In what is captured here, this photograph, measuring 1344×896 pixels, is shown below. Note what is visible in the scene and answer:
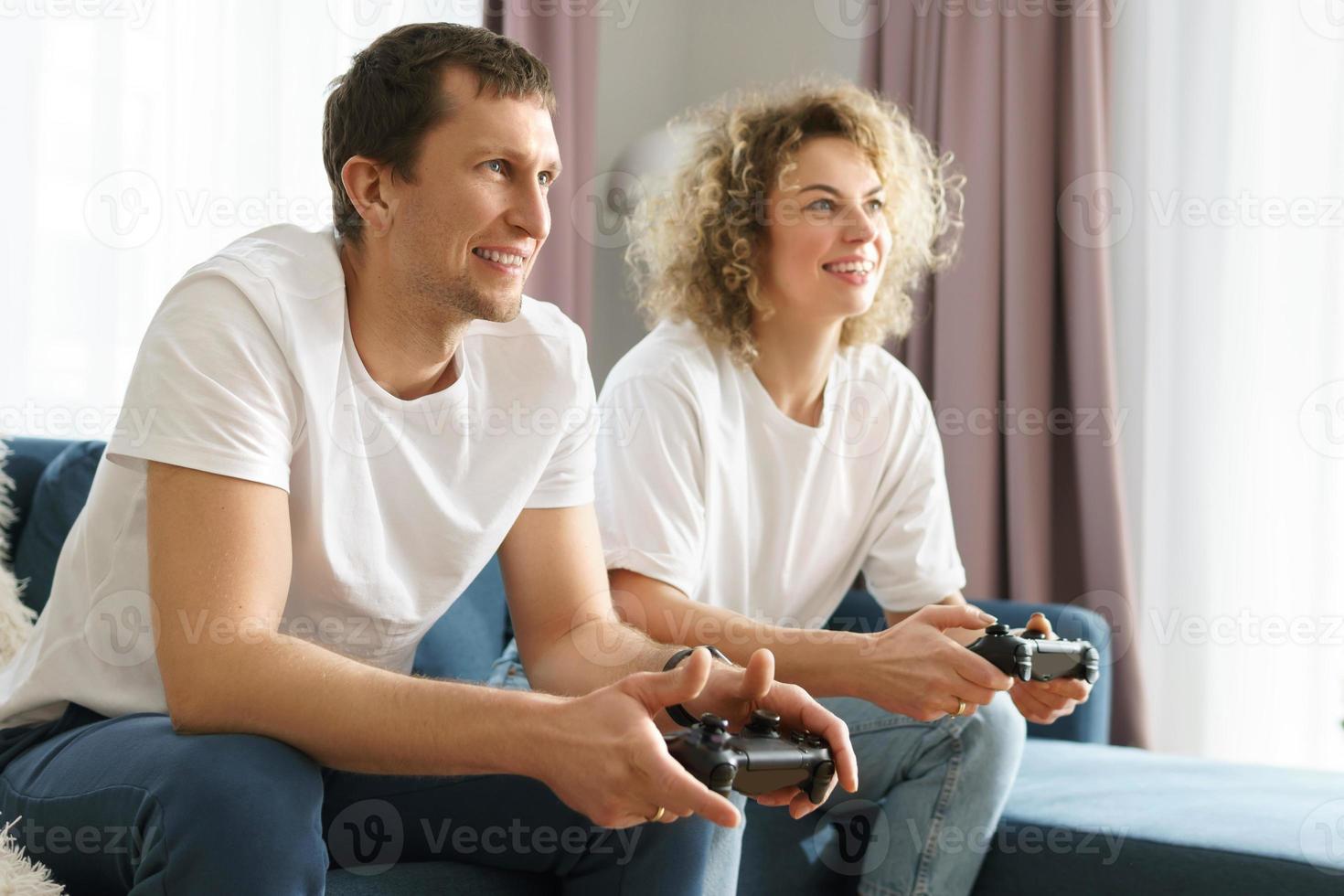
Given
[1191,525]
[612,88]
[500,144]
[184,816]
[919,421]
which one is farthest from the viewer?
[612,88]

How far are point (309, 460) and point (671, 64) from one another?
7.90 feet

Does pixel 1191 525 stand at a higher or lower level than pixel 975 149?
lower

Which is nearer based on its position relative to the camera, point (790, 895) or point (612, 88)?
point (790, 895)

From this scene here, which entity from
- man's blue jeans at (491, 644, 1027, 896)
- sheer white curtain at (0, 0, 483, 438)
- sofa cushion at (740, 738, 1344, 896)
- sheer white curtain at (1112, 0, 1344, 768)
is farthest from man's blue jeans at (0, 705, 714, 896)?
sheer white curtain at (1112, 0, 1344, 768)

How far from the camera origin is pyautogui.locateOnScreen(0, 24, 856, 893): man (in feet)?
3.09

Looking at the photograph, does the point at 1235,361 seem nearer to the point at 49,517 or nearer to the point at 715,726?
the point at 715,726

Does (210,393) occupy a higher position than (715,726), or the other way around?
(210,393)

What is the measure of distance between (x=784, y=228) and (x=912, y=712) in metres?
0.80

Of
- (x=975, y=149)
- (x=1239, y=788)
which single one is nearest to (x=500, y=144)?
(x=1239, y=788)

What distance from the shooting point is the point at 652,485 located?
1682 millimetres

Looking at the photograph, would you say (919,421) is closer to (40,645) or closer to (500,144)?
(500,144)

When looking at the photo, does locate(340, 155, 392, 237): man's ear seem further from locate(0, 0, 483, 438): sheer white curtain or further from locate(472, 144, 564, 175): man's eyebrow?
locate(0, 0, 483, 438): sheer white curtain

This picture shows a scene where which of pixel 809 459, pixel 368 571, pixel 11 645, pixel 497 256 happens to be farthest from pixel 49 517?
pixel 809 459

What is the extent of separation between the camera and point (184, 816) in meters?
0.91
